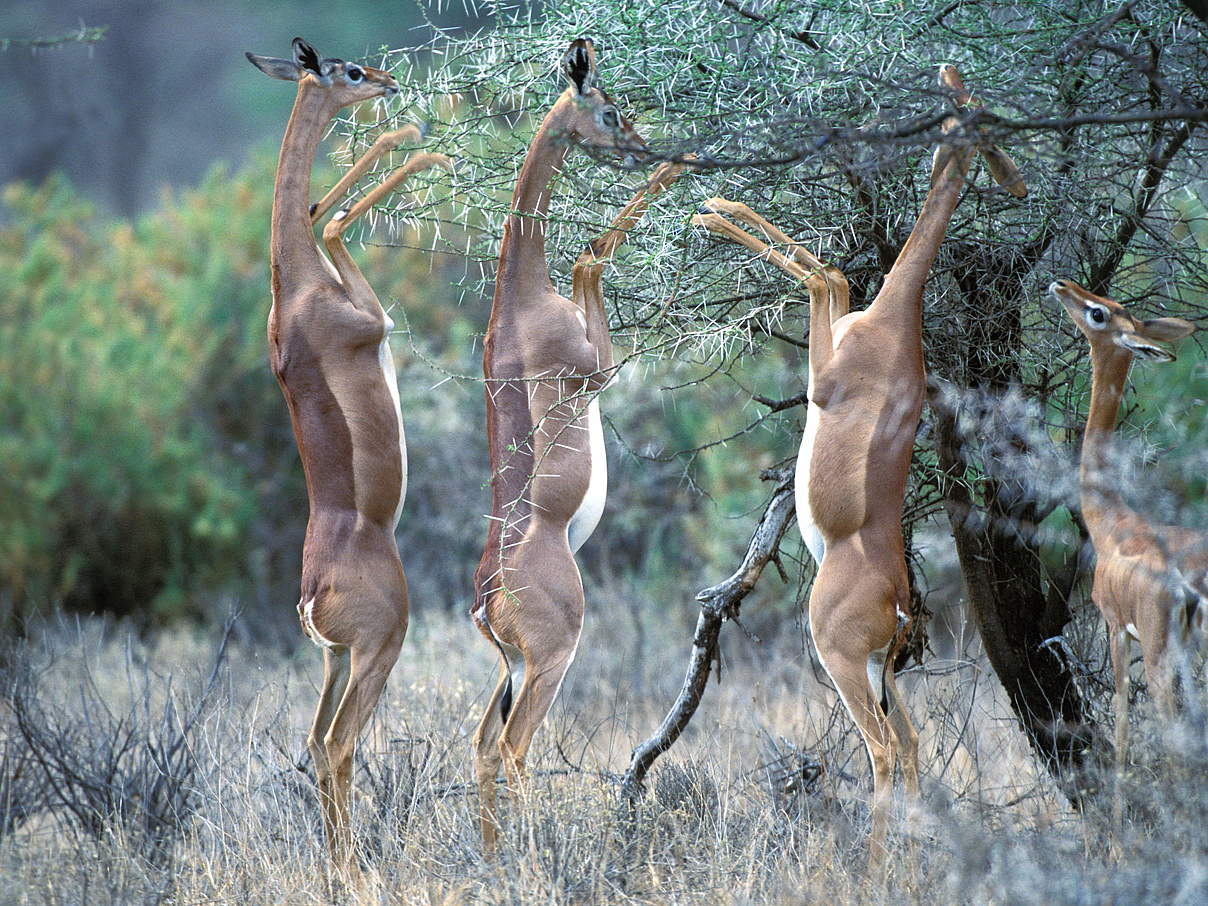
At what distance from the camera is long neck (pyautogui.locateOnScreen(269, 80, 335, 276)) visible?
13.2 ft

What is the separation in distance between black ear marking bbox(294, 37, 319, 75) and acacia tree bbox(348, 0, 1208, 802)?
0.47 m

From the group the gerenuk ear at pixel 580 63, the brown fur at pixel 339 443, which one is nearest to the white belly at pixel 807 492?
the gerenuk ear at pixel 580 63

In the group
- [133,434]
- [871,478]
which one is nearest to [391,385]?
[871,478]

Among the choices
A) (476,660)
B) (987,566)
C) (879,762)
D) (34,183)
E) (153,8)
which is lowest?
(476,660)

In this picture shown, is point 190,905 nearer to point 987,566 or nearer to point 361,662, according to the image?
point 361,662

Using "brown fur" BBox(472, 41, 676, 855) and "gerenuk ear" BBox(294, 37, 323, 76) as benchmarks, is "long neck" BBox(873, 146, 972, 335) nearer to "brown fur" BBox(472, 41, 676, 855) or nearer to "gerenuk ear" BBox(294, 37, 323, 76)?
"brown fur" BBox(472, 41, 676, 855)

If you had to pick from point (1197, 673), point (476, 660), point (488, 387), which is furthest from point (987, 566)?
point (476, 660)

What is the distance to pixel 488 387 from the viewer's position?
393 centimetres

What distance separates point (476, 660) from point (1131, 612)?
5.61 m

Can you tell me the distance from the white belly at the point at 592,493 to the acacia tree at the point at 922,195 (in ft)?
0.86

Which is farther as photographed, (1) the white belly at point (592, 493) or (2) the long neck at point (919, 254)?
(1) the white belly at point (592, 493)

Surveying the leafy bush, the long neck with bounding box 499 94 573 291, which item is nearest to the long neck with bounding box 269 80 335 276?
the long neck with bounding box 499 94 573 291

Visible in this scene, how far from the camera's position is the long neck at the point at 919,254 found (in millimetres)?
3625

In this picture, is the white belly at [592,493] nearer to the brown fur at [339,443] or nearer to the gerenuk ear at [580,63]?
the brown fur at [339,443]
